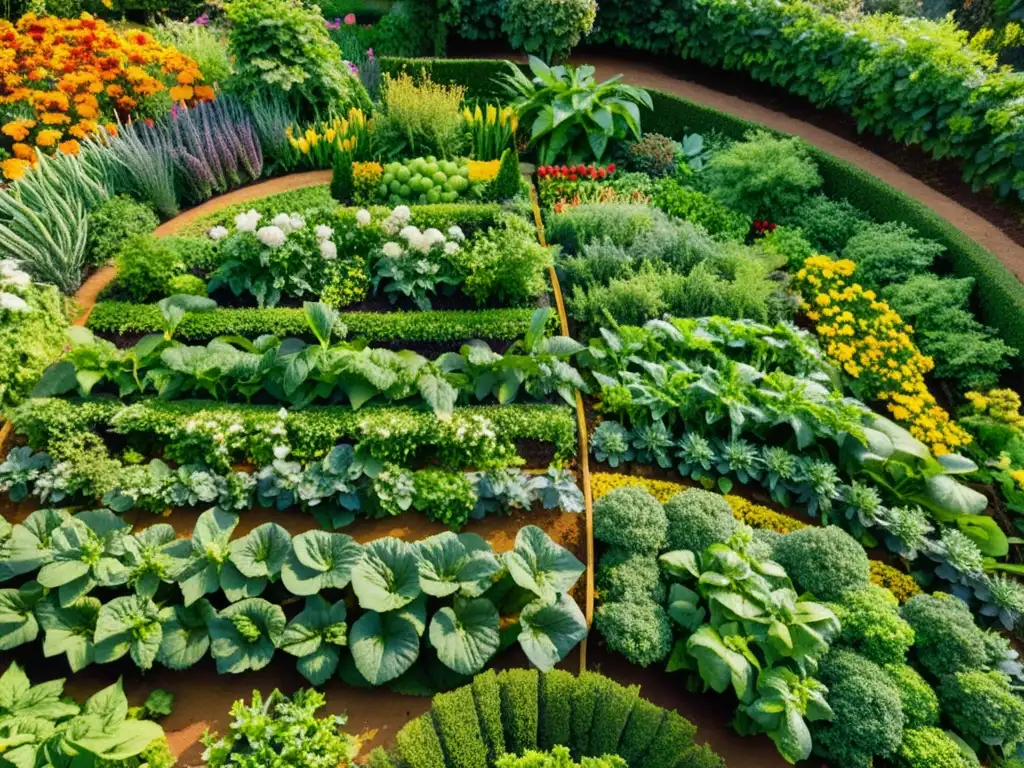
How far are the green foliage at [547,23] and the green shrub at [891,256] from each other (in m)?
5.83

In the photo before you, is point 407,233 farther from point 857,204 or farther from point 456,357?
point 857,204

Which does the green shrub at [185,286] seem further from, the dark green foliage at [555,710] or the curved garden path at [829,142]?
the curved garden path at [829,142]

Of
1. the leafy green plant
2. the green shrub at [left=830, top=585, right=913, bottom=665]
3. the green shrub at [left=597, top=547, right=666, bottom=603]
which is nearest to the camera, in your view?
the green shrub at [left=830, top=585, right=913, bottom=665]

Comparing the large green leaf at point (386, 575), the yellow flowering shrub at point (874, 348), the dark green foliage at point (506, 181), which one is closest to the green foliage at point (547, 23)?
the dark green foliage at point (506, 181)

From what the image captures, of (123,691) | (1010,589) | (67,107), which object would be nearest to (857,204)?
(1010,589)

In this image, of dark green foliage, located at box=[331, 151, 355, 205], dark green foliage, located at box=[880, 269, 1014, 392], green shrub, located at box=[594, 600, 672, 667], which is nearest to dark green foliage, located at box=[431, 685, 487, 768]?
green shrub, located at box=[594, 600, 672, 667]

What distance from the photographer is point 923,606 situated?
4645 millimetres

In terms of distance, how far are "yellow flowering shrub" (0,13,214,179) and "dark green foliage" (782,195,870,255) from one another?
7.81 meters

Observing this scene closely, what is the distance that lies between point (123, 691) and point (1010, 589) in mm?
6072

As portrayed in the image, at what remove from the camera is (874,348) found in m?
6.46

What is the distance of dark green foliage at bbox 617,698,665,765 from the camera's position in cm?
379

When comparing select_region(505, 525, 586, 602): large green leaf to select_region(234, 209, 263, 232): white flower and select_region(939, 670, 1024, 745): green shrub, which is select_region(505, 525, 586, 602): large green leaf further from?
select_region(234, 209, 263, 232): white flower

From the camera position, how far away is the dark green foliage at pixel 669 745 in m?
3.74

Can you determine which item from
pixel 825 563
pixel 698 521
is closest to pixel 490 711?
pixel 698 521
